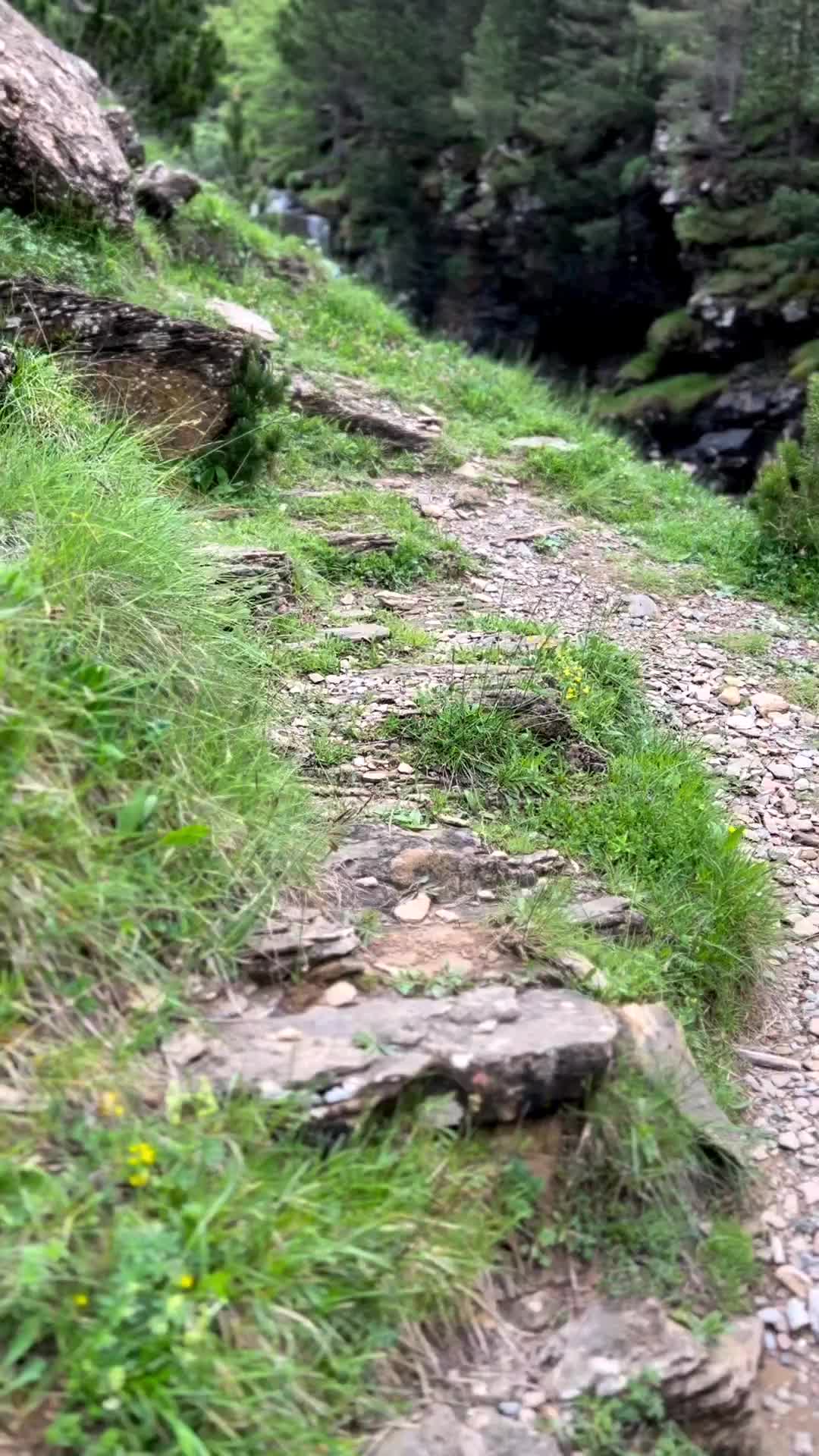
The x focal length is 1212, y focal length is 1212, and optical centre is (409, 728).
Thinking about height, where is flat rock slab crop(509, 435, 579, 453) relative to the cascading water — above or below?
below

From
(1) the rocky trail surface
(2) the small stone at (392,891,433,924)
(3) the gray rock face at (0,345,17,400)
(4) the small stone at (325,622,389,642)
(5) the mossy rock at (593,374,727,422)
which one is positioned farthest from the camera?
(5) the mossy rock at (593,374,727,422)

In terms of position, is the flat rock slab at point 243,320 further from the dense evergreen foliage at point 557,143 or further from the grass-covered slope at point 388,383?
the dense evergreen foliage at point 557,143

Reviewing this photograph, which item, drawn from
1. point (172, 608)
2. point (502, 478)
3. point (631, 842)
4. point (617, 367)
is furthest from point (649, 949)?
point (617, 367)

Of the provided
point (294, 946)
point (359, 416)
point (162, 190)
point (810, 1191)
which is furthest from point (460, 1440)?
point (162, 190)

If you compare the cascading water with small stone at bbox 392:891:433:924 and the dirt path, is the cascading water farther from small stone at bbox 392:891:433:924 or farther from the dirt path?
small stone at bbox 392:891:433:924

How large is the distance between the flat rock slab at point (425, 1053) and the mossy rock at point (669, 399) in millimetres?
16315

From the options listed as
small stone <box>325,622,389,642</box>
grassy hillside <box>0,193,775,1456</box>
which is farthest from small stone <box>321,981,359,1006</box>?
small stone <box>325,622,389,642</box>

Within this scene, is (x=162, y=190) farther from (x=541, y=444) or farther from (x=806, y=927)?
(x=806, y=927)

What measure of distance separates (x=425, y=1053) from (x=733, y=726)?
126 inches

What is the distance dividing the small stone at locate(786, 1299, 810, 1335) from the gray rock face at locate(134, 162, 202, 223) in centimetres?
968

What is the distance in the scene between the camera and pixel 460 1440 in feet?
8.30

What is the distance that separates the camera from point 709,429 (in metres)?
18.6

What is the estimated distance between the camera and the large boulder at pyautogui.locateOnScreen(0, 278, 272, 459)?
649cm

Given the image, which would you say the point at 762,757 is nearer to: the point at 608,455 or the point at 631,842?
the point at 631,842
